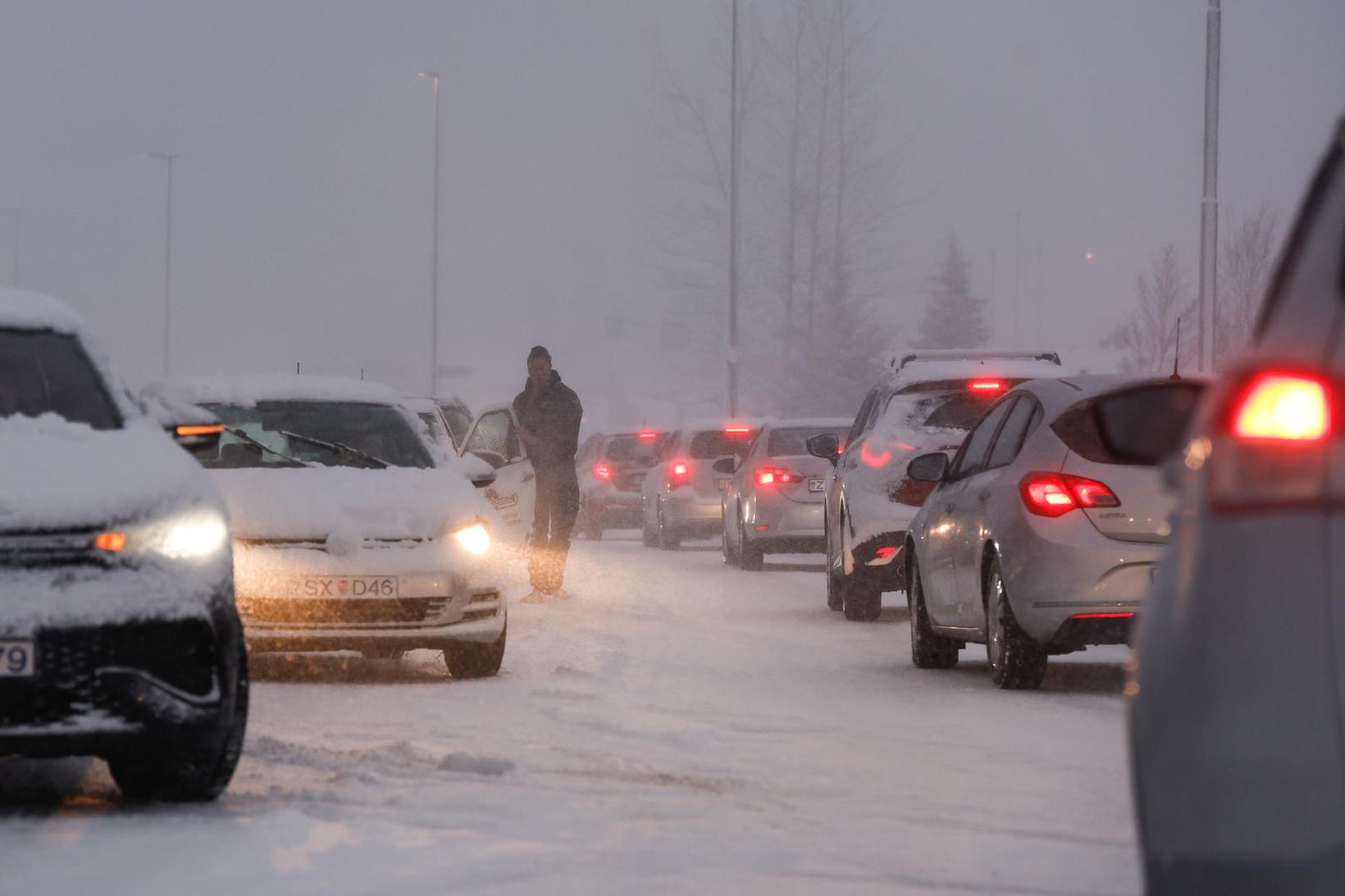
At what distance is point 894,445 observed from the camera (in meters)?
15.9

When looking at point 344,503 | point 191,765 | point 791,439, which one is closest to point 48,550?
point 191,765

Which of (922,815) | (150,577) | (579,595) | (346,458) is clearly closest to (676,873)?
(922,815)

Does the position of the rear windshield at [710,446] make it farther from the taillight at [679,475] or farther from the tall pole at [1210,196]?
the tall pole at [1210,196]

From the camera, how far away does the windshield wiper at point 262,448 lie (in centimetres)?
1227

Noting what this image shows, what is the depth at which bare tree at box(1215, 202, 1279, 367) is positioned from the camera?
2810 inches

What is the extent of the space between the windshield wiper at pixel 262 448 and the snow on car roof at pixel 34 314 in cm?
394

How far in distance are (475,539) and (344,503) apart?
670 mm

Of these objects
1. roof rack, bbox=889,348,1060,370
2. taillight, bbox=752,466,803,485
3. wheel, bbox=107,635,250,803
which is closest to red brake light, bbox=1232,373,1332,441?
wheel, bbox=107,635,250,803

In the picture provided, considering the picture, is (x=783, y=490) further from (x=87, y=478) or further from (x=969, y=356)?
(x=87, y=478)

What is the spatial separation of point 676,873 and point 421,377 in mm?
148233

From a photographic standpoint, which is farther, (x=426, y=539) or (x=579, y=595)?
(x=579, y=595)

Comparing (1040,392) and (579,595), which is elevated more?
(1040,392)

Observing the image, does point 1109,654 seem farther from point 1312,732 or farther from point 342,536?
point 1312,732

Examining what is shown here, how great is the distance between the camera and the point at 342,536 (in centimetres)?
1141
